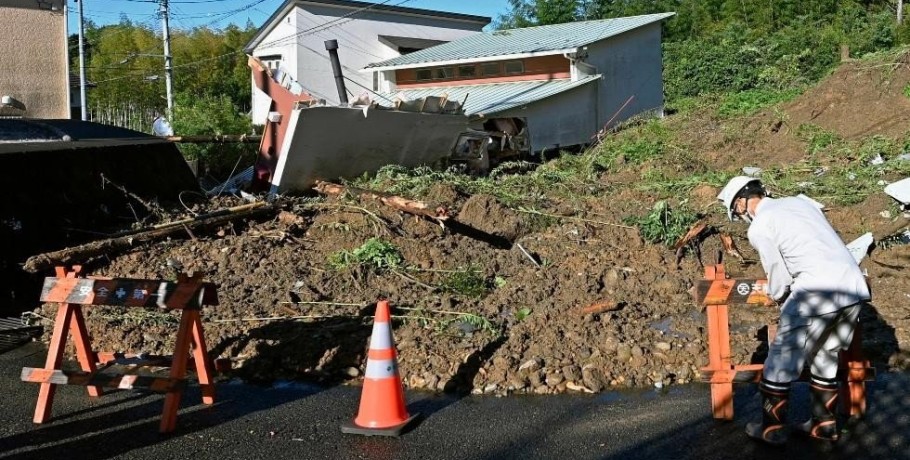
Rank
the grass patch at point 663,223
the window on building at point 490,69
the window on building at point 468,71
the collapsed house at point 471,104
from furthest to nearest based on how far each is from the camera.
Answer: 1. the window on building at point 468,71
2. the window on building at point 490,69
3. the collapsed house at point 471,104
4. the grass patch at point 663,223

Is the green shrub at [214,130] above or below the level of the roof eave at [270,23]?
below

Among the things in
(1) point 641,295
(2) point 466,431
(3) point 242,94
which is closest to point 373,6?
(3) point 242,94

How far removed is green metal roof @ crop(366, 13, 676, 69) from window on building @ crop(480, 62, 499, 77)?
308 millimetres

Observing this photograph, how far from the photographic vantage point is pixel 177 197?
10.9 metres

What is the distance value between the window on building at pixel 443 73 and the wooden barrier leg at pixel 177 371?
60.9 ft

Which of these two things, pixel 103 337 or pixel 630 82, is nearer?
pixel 103 337

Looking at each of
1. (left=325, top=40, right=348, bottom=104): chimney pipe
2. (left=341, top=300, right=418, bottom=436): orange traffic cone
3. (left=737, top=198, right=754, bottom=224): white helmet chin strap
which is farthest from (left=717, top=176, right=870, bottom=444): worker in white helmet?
(left=325, top=40, right=348, bottom=104): chimney pipe

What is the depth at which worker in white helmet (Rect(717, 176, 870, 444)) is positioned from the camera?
4.68m

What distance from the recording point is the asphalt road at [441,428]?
4.84m

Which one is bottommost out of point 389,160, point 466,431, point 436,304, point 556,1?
point 466,431

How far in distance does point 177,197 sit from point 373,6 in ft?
75.8

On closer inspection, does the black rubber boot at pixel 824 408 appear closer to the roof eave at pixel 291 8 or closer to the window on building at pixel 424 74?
the window on building at pixel 424 74

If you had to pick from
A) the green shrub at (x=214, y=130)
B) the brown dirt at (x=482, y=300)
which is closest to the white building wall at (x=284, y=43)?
the green shrub at (x=214, y=130)

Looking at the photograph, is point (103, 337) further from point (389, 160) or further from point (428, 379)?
point (389, 160)
